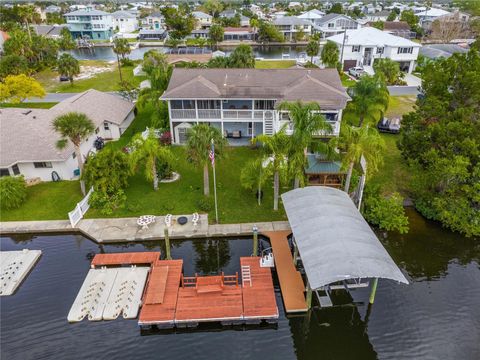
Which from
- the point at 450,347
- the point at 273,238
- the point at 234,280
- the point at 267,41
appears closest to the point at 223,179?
the point at 273,238

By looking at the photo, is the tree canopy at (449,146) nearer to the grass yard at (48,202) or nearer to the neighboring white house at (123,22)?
the grass yard at (48,202)

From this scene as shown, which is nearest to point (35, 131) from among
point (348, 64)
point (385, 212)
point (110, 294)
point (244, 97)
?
point (110, 294)

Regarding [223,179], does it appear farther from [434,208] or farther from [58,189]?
[434,208]

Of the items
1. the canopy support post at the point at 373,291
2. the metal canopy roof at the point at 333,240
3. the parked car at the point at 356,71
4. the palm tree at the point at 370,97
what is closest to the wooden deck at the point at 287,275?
the metal canopy roof at the point at 333,240

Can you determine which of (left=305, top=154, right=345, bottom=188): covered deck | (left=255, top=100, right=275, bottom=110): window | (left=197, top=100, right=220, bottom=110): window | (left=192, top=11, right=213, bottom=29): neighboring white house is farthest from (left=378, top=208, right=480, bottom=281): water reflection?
(left=192, top=11, right=213, bottom=29): neighboring white house

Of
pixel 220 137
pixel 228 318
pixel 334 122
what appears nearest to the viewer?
pixel 228 318

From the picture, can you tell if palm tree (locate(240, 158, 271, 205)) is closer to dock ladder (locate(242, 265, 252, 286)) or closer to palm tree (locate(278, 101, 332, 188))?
palm tree (locate(278, 101, 332, 188))
